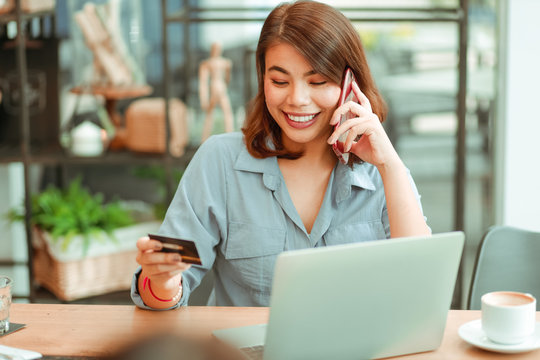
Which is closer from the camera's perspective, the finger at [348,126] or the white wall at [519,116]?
the finger at [348,126]

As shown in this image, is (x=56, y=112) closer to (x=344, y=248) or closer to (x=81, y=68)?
(x=81, y=68)

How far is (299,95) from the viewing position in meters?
1.43

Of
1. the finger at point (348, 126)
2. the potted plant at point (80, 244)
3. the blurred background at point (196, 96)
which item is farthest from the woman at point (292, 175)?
the potted plant at point (80, 244)

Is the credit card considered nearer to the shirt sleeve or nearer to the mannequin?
the shirt sleeve

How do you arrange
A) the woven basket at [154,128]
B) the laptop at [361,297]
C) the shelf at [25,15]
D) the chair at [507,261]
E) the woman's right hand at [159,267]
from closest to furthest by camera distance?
the laptop at [361,297], the woman's right hand at [159,267], the chair at [507,261], the shelf at [25,15], the woven basket at [154,128]

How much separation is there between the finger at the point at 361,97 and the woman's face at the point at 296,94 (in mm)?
40

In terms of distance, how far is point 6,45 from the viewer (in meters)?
3.00

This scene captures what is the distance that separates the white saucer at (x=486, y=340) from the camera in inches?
41.2

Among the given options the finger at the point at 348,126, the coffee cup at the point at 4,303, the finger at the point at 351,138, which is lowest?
the coffee cup at the point at 4,303

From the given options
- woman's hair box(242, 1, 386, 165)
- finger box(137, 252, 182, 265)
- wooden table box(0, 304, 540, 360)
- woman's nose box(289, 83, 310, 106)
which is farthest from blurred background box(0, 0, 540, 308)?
finger box(137, 252, 182, 265)

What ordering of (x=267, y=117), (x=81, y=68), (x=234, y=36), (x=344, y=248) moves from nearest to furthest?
(x=344, y=248) < (x=267, y=117) < (x=81, y=68) < (x=234, y=36)

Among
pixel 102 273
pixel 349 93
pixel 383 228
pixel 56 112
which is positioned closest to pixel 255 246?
pixel 383 228

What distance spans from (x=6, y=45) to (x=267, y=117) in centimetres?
195

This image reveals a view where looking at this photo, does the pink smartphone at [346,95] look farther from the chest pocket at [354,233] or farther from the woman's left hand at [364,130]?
the chest pocket at [354,233]
